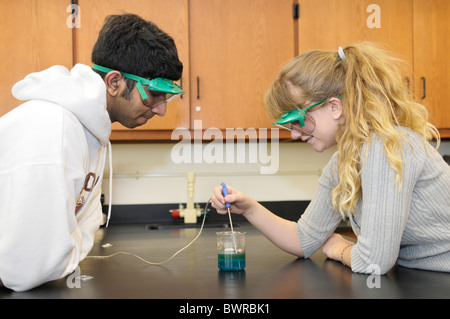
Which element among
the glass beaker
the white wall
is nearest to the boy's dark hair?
the glass beaker

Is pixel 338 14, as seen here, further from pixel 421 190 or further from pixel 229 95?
pixel 421 190

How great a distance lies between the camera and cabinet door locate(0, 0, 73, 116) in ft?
7.08

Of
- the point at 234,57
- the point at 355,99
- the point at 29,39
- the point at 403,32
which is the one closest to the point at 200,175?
the point at 234,57

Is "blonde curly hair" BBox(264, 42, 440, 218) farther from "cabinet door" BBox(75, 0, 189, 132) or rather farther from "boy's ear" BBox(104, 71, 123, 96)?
"cabinet door" BBox(75, 0, 189, 132)

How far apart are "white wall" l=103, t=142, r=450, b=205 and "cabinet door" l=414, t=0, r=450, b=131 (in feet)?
2.05

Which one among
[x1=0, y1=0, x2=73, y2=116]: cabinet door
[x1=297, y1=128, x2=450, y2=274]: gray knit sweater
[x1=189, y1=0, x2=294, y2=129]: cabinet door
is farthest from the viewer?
[x1=189, y1=0, x2=294, y2=129]: cabinet door

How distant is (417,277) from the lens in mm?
1062

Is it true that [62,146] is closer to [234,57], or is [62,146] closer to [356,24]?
[234,57]

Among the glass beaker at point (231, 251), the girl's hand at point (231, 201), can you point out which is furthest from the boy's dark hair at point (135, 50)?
the glass beaker at point (231, 251)

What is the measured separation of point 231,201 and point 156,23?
131 centimetres

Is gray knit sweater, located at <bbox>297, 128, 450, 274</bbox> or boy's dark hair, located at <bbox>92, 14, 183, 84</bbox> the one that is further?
boy's dark hair, located at <bbox>92, 14, 183, 84</bbox>

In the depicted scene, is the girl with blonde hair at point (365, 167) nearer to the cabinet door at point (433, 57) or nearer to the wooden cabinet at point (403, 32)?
the wooden cabinet at point (403, 32)

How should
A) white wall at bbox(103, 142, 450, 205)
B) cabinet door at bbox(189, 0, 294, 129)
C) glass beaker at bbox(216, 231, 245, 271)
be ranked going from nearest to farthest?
glass beaker at bbox(216, 231, 245, 271)
cabinet door at bbox(189, 0, 294, 129)
white wall at bbox(103, 142, 450, 205)

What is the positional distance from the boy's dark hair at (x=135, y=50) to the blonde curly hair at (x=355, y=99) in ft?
1.04
